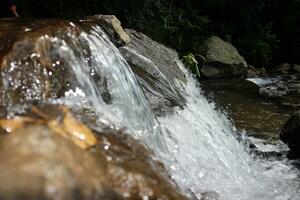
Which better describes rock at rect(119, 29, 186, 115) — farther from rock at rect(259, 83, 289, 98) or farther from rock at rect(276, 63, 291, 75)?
rock at rect(276, 63, 291, 75)

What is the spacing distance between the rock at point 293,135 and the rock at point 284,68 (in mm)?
7468

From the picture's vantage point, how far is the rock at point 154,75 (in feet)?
16.6

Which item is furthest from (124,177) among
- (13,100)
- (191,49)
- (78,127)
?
(191,49)

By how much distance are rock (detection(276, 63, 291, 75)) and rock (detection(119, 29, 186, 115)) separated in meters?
7.03

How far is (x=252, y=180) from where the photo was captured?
187 inches

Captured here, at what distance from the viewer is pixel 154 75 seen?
5.39 meters

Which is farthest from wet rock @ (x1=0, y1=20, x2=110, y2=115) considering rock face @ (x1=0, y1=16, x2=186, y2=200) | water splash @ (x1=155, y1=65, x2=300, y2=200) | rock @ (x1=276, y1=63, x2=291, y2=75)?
rock @ (x1=276, y1=63, x2=291, y2=75)

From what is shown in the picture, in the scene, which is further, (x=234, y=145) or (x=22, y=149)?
(x=234, y=145)

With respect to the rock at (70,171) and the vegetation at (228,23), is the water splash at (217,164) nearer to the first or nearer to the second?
the rock at (70,171)

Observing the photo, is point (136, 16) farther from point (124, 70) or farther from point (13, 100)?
point (13, 100)

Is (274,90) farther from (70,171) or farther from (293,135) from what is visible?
(70,171)

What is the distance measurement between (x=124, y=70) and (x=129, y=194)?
206 cm

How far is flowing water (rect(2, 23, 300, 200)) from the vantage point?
11.1 feet

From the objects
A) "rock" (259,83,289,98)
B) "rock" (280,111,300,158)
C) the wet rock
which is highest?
the wet rock
